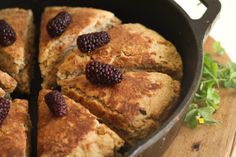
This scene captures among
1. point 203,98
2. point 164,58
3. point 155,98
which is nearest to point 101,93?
point 155,98

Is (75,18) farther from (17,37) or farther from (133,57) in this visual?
(133,57)

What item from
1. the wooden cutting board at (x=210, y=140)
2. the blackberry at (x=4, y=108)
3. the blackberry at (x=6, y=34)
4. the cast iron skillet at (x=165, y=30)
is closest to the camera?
the cast iron skillet at (x=165, y=30)

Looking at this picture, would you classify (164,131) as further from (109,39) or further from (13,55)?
(13,55)

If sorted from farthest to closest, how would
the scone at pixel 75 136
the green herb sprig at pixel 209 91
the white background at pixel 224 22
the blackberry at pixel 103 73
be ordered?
1. the white background at pixel 224 22
2. the green herb sprig at pixel 209 91
3. the blackberry at pixel 103 73
4. the scone at pixel 75 136

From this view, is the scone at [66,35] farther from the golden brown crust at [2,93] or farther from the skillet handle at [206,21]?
the skillet handle at [206,21]

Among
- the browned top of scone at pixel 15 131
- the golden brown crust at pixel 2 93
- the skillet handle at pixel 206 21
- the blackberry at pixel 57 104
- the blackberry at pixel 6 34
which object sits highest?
the skillet handle at pixel 206 21

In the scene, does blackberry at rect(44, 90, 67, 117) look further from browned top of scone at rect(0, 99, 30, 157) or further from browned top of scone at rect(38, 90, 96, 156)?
browned top of scone at rect(0, 99, 30, 157)

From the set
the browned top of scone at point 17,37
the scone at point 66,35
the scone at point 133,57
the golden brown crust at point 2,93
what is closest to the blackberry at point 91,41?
the scone at point 133,57
